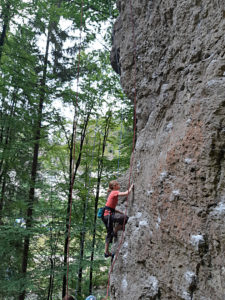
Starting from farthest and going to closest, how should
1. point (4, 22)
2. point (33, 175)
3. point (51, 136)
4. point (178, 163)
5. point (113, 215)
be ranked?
point (51, 136) < point (33, 175) < point (4, 22) < point (113, 215) < point (178, 163)

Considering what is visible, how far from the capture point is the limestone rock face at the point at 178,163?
2242mm

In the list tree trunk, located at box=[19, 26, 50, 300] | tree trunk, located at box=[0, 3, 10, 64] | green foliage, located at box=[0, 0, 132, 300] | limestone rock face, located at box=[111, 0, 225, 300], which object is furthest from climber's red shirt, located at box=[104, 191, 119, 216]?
tree trunk, located at box=[0, 3, 10, 64]

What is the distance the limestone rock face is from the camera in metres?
2.24

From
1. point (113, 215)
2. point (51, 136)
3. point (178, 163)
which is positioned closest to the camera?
→ point (178, 163)

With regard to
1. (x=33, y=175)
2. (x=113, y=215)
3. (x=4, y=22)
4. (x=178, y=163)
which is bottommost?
(x=113, y=215)

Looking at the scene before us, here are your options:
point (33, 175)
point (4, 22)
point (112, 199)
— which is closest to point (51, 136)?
point (33, 175)

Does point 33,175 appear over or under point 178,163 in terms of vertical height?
under

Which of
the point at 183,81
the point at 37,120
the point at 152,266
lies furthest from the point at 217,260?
the point at 37,120

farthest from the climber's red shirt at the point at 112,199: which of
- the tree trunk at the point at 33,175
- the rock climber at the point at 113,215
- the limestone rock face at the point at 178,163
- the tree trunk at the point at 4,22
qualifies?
the tree trunk at the point at 4,22

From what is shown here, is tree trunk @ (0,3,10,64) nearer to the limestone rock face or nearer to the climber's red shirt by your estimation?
the limestone rock face

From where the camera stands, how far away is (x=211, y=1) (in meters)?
2.67

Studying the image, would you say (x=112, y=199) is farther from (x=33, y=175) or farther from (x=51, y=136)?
(x=51, y=136)

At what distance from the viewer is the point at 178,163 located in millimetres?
2713

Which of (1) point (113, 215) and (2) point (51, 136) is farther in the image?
(2) point (51, 136)
